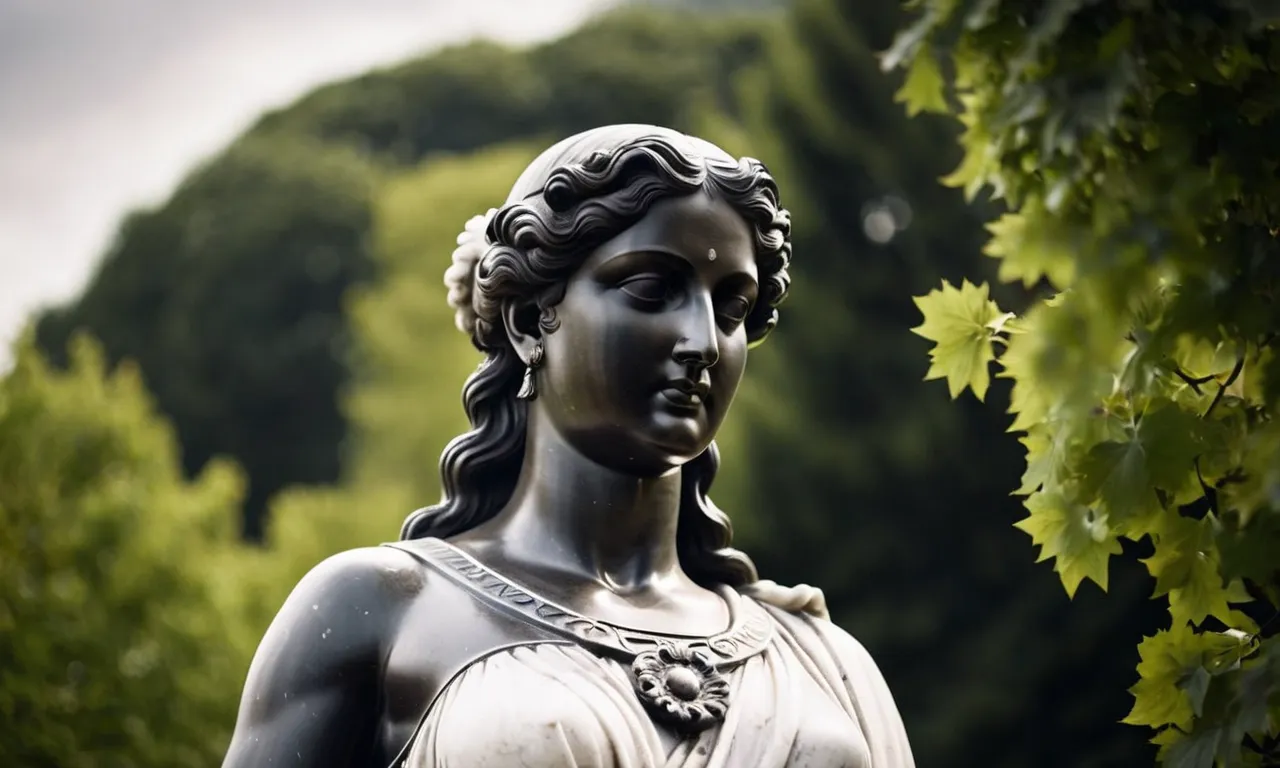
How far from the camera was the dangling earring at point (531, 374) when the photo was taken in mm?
5957

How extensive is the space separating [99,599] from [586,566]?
49.2ft

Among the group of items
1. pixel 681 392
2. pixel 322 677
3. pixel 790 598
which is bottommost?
pixel 790 598

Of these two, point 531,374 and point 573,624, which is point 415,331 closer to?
point 531,374

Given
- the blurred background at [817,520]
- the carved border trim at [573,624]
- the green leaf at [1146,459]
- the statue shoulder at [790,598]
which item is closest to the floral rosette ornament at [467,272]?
the carved border trim at [573,624]

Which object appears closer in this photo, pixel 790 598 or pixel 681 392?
pixel 681 392

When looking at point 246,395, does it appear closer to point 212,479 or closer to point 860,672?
point 212,479

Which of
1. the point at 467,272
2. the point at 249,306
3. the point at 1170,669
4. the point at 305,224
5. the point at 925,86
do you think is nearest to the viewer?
the point at 1170,669

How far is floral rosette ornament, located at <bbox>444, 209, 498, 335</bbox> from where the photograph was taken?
620 cm

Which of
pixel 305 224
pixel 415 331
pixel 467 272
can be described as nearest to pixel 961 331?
pixel 467 272

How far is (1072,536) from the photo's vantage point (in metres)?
5.97

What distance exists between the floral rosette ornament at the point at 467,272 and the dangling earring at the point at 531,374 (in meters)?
0.27

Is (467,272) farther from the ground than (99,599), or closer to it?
A: farther from the ground

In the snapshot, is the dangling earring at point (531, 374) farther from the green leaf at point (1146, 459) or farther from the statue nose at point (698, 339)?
the green leaf at point (1146, 459)

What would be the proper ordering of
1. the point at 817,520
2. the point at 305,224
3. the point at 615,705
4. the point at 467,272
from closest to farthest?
1. the point at 615,705
2. the point at 467,272
3. the point at 817,520
4. the point at 305,224
